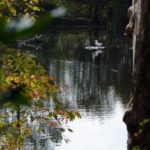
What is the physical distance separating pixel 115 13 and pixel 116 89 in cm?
3388

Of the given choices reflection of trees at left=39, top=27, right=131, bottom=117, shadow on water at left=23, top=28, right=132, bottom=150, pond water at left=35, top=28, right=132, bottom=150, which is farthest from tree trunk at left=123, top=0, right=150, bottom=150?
reflection of trees at left=39, top=27, right=131, bottom=117

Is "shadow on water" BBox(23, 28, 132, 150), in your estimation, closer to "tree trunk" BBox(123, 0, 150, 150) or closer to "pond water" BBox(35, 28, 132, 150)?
"pond water" BBox(35, 28, 132, 150)

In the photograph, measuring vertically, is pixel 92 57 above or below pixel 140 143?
above

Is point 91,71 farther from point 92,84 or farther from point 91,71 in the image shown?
point 92,84

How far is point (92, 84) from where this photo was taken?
85.7 feet

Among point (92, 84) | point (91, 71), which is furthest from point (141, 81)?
point (91, 71)

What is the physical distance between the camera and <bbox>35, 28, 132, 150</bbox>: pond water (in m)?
17.9

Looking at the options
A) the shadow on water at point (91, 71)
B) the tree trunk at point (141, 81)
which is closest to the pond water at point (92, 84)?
the shadow on water at point (91, 71)

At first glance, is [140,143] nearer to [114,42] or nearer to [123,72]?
[123,72]

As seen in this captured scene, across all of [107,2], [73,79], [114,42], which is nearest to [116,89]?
[73,79]

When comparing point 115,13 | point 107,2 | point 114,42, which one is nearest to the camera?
point 114,42

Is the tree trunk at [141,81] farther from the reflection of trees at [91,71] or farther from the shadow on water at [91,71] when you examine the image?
the reflection of trees at [91,71]

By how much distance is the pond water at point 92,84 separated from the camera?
1791cm

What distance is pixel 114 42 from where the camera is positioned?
44.2 m
